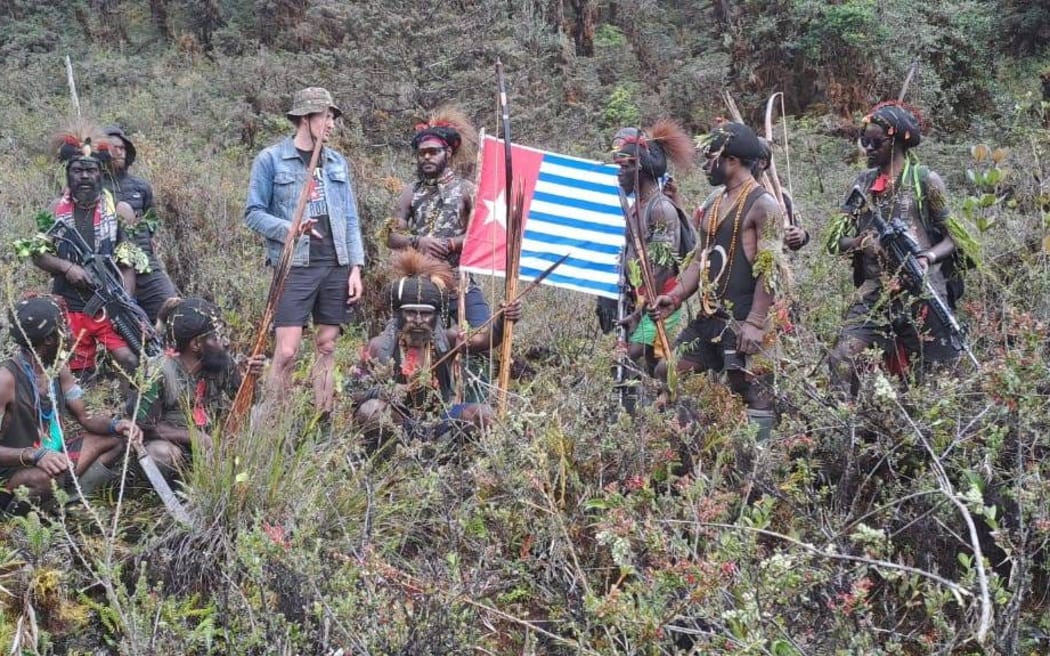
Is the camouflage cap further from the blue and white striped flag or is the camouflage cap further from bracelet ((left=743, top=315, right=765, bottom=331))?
bracelet ((left=743, top=315, right=765, bottom=331))

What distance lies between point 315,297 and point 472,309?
85 centimetres

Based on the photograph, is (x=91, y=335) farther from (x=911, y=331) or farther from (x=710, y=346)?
(x=911, y=331)

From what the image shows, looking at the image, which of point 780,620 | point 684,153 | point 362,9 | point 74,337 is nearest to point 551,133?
point 362,9

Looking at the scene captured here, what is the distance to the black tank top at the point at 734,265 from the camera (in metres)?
4.39

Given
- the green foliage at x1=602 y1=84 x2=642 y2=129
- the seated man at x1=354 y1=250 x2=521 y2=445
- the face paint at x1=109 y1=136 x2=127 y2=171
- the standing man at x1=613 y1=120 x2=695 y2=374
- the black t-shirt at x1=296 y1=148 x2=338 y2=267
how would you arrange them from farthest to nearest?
the green foliage at x1=602 y1=84 x2=642 y2=129 → the face paint at x1=109 y1=136 x2=127 y2=171 → the black t-shirt at x1=296 y1=148 x2=338 y2=267 → the standing man at x1=613 y1=120 x2=695 y2=374 → the seated man at x1=354 y1=250 x2=521 y2=445

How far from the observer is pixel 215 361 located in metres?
4.45

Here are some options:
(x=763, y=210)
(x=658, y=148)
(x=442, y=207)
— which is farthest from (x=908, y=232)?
(x=442, y=207)

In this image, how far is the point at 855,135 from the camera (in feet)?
47.1

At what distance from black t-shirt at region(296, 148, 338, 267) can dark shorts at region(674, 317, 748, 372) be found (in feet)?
6.13

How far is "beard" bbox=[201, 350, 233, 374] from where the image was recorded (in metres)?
4.42

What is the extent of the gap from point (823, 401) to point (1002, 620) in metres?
1.41

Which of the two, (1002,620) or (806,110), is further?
(806,110)

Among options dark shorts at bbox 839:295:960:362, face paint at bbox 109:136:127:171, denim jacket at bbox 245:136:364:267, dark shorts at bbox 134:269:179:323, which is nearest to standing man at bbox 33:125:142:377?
dark shorts at bbox 134:269:179:323

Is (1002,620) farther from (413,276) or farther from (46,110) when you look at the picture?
(46,110)
